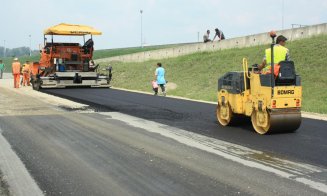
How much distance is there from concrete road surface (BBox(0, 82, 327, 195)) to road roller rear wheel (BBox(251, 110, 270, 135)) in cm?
24

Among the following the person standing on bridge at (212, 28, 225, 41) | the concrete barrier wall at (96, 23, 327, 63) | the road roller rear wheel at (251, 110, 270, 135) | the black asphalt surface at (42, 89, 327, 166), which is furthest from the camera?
the person standing on bridge at (212, 28, 225, 41)

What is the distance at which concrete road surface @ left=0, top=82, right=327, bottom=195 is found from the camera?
4.86 metres

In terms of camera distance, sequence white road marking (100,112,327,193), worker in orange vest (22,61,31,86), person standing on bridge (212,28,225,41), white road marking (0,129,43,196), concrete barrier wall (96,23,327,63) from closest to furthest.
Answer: white road marking (0,129,43,196), white road marking (100,112,327,193), concrete barrier wall (96,23,327,63), worker in orange vest (22,61,31,86), person standing on bridge (212,28,225,41)

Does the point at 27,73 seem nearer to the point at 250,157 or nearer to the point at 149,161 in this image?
the point at 149,161

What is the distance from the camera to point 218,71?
77.7 ft

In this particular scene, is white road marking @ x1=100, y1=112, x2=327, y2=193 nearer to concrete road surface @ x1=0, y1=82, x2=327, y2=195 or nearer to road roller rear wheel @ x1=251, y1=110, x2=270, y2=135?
concrete road surface @ x1=0, y1=82, x2=327, y2=195

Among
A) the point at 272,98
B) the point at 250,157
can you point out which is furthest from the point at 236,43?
the point at 250,157

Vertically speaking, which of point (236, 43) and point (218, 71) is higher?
point (236, 43)

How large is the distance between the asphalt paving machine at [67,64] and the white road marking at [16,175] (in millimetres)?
15213

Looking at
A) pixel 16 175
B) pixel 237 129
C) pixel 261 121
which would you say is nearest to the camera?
pixel 16 175

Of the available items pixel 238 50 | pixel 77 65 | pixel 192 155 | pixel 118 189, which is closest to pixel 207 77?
pixel 238 50

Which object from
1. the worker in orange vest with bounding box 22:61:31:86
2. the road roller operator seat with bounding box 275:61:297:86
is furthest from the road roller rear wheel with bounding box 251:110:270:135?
the worker in orange vest with bounding box 22:61:31:86

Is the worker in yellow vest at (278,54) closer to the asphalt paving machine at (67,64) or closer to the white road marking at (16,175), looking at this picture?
the white road marking at (16,175)

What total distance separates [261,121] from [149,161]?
124 inches
